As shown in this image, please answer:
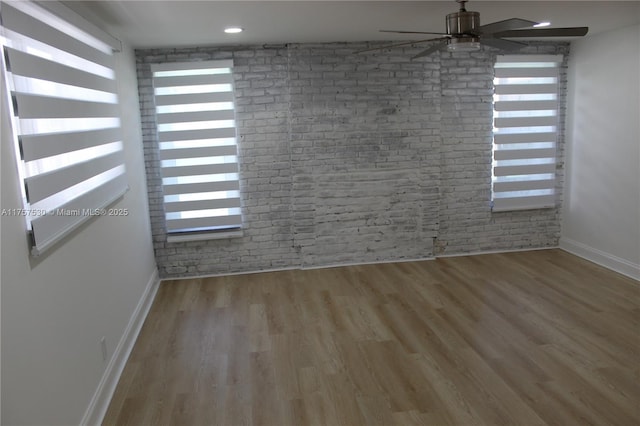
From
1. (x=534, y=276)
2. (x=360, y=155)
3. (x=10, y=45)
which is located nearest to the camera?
(x=10, y=45)

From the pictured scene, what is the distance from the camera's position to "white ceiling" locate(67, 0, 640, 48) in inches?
127

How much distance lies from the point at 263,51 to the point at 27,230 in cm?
348

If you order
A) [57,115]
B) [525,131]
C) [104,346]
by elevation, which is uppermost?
[57,115]

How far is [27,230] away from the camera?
6.68 ft

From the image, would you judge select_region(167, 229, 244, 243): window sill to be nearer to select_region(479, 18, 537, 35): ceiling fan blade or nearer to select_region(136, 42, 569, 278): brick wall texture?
select_region(136, 42, 569, 278): brick wall texture

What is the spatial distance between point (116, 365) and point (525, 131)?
4819mm

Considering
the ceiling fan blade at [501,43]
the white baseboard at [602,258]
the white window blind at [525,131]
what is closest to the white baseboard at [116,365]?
the ceiling fan blade at [501,43]

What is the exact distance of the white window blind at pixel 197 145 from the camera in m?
4.90

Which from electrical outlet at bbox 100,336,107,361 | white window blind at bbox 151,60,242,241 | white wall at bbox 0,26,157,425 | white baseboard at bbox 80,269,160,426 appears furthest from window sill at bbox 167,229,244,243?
electrical outlet at bbox 100,336,107,361

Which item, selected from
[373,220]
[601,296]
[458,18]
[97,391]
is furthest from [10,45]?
[601,296]

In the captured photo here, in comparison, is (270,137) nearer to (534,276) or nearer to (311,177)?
(311,177)

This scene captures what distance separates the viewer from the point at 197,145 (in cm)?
502

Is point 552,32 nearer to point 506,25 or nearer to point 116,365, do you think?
point 506,25

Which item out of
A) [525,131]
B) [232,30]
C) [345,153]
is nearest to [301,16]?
[232,30]
